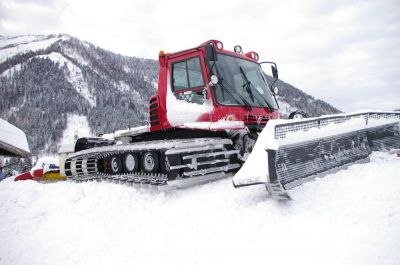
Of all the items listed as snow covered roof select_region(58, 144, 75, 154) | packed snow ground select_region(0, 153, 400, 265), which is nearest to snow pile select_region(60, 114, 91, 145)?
snow covered roof select_region(58, 144, 75, 154)

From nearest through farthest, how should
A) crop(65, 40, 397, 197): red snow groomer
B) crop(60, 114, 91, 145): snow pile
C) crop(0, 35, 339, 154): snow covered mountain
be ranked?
crop(65, 40, 397, 197): red snow groomer
crop(0, 35, 339, 154): snow covered mountain
crop(60, 114, 91, 145): snow pile

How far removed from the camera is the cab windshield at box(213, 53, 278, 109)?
714 cm

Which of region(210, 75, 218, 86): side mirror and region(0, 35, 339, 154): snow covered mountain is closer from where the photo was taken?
region(210, 75, 218, 86): side mirror

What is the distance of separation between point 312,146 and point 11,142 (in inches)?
213

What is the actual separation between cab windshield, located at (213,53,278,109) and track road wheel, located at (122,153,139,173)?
2.37 metres

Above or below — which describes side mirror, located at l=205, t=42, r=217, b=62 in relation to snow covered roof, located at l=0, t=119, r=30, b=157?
above

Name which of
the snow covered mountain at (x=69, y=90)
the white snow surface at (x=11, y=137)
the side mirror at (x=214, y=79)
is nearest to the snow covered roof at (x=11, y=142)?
the white snow surface at (x=11, y=137)

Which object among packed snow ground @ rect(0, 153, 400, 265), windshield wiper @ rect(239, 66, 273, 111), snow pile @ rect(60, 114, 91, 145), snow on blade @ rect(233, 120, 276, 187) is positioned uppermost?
snow pile @ rect(60, 114, 91, 145)

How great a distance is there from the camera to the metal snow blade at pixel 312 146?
4148 mm

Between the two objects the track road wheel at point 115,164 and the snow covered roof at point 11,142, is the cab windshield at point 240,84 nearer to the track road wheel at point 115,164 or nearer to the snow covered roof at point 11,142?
the track road wheel at point 115,164

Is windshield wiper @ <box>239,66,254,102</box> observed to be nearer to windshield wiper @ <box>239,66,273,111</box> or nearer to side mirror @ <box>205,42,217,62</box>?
windshield wiper @ <box>239,66,273,111</box>

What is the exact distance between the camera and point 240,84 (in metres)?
7.62

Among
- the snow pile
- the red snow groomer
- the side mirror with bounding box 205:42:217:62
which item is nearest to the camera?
the red snow groomer

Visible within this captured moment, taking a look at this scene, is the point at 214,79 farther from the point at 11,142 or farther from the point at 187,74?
the point at 11,142
